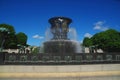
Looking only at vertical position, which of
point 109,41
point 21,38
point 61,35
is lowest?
point 61,35

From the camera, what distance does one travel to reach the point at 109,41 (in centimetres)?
5069

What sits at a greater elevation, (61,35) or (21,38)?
(21,38)

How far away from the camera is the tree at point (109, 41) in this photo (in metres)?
49.7

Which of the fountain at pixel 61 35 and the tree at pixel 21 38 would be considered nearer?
the fountain at pixel 61 35

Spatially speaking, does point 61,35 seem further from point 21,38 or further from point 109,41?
point 21,38

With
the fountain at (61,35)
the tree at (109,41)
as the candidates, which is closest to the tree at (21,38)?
the tree at (109,41)

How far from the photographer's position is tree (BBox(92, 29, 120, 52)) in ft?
163

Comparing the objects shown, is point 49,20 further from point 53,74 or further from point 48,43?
point 53,74

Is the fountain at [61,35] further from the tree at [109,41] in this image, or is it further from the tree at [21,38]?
the tree at [21,38]

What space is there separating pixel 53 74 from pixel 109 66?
3.03 m

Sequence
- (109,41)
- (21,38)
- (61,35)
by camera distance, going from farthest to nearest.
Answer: (21,38)
(109,41)
(61,35)

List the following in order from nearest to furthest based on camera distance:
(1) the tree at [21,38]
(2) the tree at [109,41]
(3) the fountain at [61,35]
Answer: (3) the fountain at [61,35]
(2) the tree at [109,41]
(1) the tree at [21,38]

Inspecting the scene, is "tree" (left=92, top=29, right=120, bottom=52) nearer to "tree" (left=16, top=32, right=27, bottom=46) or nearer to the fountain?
"tree" (left=16, top=32, right=27, bottom=46)

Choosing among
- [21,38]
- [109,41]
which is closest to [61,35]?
[109,41]
